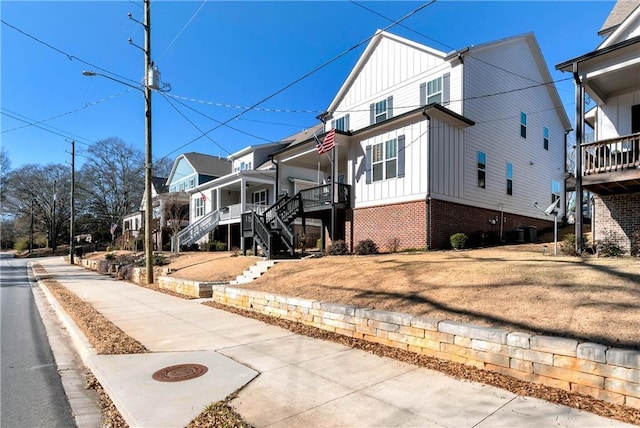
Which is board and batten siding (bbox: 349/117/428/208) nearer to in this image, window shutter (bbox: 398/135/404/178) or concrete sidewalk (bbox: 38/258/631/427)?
window shutter (bbox: 398/135/404/178)

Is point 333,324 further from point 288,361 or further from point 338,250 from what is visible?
point 338,250

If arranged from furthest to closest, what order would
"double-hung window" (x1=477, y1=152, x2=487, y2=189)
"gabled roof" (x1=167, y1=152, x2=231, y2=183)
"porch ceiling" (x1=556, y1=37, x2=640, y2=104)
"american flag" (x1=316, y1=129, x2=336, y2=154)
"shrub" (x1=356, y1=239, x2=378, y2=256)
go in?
"gabled roof" (x1=167, y1=152, x2=231, y2=183) → "double-hung window" (x1=477, y1=152, x2=487, y2=189) → "american flag" (x1=316, y1=129, x2=336, y2=154) → "shrub" (x1=356, y1=239, x2=378, y2=256) → "porch ceiling" (x1=556, y1=37, x2=640, y2=104)

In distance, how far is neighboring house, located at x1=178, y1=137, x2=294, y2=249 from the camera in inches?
1048

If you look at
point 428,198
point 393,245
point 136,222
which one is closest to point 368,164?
point 428,198

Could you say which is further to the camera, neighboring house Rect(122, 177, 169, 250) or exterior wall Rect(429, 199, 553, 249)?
neighboring house Rect(122, 177, 169, 250)

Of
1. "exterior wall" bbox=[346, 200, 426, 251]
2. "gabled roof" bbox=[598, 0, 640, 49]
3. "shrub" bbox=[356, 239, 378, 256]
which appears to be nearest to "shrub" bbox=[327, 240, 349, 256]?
"shrub" bbox=[356, 239, 378, 256]

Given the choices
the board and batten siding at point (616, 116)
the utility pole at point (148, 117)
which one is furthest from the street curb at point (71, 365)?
the board and batten siding at point (616, 116)

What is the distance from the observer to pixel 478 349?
475 centimetres

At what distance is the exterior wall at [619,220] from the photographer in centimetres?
1068

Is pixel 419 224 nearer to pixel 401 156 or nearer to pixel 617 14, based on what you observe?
pixel 401 156

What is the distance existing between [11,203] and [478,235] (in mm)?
73108

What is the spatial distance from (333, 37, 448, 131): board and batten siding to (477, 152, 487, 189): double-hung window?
361cm

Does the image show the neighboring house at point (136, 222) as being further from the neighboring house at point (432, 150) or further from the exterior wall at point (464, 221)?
the exterior wall at point (464, 221)

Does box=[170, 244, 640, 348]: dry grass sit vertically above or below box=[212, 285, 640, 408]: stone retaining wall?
above
